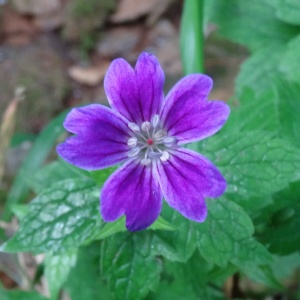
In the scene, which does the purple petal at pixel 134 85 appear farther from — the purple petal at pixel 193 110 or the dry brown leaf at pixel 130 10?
the dry brown leaf at pixel 130 10

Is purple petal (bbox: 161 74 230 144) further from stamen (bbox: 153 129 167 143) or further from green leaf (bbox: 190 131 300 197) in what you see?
green leaf (bbox: 190 131 300 197)

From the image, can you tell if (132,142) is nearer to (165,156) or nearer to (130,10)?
(165,156)

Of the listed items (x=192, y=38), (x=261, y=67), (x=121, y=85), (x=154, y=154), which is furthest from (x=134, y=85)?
(x=261, y=67)

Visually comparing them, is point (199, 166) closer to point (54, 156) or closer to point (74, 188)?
point (74, 188)

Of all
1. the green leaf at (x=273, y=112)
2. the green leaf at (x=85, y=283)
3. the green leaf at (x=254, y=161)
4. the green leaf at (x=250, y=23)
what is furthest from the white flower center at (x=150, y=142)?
the green leaf at (x=250, y=23)

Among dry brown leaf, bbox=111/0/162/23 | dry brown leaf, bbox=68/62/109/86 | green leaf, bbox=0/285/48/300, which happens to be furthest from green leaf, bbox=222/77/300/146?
dry brown leaf, bbox=111/0/162/23

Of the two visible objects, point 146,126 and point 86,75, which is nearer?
point 146,126
